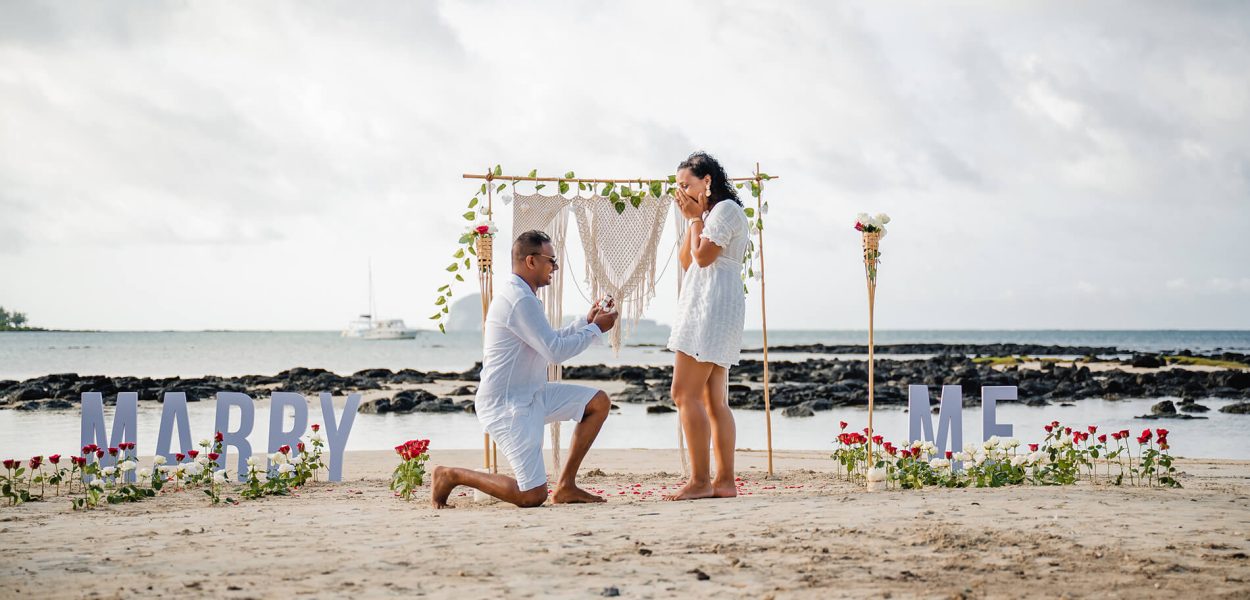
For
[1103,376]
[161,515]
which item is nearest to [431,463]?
[161,515]

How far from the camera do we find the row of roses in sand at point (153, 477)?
650 cm

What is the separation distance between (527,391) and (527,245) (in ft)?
2.74

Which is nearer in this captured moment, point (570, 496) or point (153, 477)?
point (570, 496)

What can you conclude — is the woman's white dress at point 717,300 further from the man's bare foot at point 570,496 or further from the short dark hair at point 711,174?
the man's bare foot at point 570,496

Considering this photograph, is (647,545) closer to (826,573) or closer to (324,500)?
(826,573)

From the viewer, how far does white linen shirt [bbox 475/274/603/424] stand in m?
5.48

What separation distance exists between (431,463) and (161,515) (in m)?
3.49

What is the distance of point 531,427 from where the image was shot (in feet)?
18.4

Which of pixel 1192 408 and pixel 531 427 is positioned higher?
pixel 531 427

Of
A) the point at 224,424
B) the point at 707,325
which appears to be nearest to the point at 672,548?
the point at 707,325

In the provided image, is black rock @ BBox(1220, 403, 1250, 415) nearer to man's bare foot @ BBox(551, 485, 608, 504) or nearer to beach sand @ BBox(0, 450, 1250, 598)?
beach sand @ BBox(0, 450, 1250, 598)

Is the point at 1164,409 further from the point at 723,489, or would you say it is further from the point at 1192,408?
the point at 723,489

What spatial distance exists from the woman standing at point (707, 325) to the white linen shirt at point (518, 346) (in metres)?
0.64

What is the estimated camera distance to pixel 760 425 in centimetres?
1434
